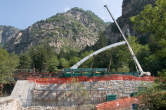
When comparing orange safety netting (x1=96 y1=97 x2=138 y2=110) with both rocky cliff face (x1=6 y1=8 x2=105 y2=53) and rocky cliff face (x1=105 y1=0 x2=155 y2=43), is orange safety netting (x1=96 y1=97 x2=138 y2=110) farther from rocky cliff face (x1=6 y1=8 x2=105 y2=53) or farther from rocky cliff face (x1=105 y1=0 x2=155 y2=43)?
rocky cliff face (x1=6 y1=8 x2=105 y2=53)

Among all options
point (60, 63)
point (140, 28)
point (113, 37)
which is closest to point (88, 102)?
point (140, 28)

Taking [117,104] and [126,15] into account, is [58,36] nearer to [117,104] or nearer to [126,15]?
[126,15]

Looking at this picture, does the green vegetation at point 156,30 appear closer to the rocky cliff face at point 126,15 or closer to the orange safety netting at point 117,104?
the orange safety netting at point 117,104

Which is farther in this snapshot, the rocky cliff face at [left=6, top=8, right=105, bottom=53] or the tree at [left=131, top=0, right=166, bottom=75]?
the rocky cliff face at [left=6, top=8, right=105, bottom=53]

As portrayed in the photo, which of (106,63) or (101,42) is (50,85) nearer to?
(106,63)

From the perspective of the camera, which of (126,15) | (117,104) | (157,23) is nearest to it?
(157,23)

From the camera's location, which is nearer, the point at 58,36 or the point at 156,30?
the point at 156,30

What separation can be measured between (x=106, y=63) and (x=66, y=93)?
3326 centimetres

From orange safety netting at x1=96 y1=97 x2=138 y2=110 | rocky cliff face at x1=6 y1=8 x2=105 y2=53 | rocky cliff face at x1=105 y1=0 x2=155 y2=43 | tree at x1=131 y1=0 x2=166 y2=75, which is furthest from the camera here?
rocky cliff face at x1=6 y1=8 x2=105 y2=53

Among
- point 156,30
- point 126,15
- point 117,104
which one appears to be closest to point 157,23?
point 156,30

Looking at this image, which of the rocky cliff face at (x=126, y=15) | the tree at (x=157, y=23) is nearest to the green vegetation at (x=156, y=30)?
the tree at (x=157, y=23)

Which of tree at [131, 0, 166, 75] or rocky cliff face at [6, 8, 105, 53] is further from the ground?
rocky cliff face at [6, 8, 105, 53]

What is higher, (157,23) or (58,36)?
(58,36)

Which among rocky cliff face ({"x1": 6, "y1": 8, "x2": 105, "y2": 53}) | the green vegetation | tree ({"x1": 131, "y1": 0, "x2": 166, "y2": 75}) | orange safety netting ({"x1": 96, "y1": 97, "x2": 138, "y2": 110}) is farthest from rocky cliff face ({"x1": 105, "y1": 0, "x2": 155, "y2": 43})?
tree ({"x1": 131, "y1": 0, "x2": 166, "y2": 75})
